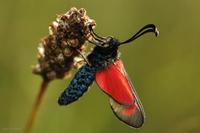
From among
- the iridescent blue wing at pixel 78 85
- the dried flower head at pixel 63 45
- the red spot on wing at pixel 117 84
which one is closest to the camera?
the dried flower head at pixel 63 45

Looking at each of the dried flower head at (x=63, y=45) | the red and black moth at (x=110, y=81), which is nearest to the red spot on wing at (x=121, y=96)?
the red and black moth at (x=110, y=81)

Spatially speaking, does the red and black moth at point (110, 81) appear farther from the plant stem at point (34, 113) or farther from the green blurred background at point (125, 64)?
the green blurred background at point (125, 64)

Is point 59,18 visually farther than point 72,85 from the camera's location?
No

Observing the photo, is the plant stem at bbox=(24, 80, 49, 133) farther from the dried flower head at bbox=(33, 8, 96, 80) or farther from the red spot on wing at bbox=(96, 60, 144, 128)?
the red spot on wing at bbox=(96, 60, 144, 128)

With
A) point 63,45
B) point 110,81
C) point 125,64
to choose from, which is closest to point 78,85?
point 110,81
